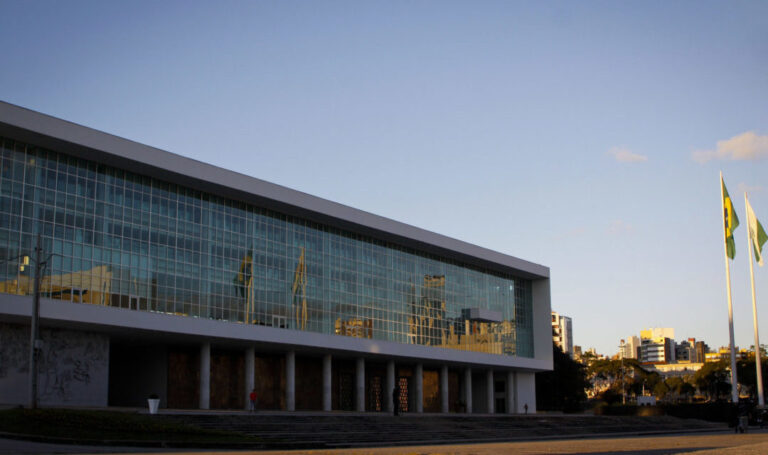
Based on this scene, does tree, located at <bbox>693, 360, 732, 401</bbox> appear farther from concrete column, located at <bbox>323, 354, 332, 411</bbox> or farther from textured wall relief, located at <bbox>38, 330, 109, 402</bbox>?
textured wall relief, located at <bbox>38, 330, 109, 402</bbox>

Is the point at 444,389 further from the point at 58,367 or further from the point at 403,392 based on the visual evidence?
the point at 58,367

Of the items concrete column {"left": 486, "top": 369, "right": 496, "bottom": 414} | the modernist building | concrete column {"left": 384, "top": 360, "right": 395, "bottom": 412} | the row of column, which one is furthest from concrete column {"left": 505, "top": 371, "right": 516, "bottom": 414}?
concrete column {"left": 384, "top": 360, "right": 395, "bottom": 412}

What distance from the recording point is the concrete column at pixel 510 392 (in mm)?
73750

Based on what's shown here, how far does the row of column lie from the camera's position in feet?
155

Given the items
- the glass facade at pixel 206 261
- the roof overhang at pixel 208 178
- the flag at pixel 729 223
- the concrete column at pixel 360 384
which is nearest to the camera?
the roof overhang at pixel 208 178

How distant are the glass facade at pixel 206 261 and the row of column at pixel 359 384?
2289 mm

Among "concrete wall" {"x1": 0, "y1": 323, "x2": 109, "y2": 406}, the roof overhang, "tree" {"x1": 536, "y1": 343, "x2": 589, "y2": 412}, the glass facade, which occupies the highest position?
the roof overhang

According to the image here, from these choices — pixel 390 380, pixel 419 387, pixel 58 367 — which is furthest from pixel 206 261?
pixel 419 387

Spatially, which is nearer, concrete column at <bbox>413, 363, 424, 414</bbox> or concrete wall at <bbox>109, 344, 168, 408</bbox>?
concrete wall at <bbox>109, 344, 168, 408</bbox>

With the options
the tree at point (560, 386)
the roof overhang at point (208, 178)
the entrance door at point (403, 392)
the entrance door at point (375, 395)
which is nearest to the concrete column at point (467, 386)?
the entrance door at point (403, 392)

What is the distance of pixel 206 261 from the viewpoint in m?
46.8

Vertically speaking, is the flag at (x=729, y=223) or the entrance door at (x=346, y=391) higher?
the flag at (x=729, y=223)

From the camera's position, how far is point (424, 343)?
62.9 metres

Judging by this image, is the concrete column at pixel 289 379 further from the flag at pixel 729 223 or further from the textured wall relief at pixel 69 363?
the flag at pixel 729 223
